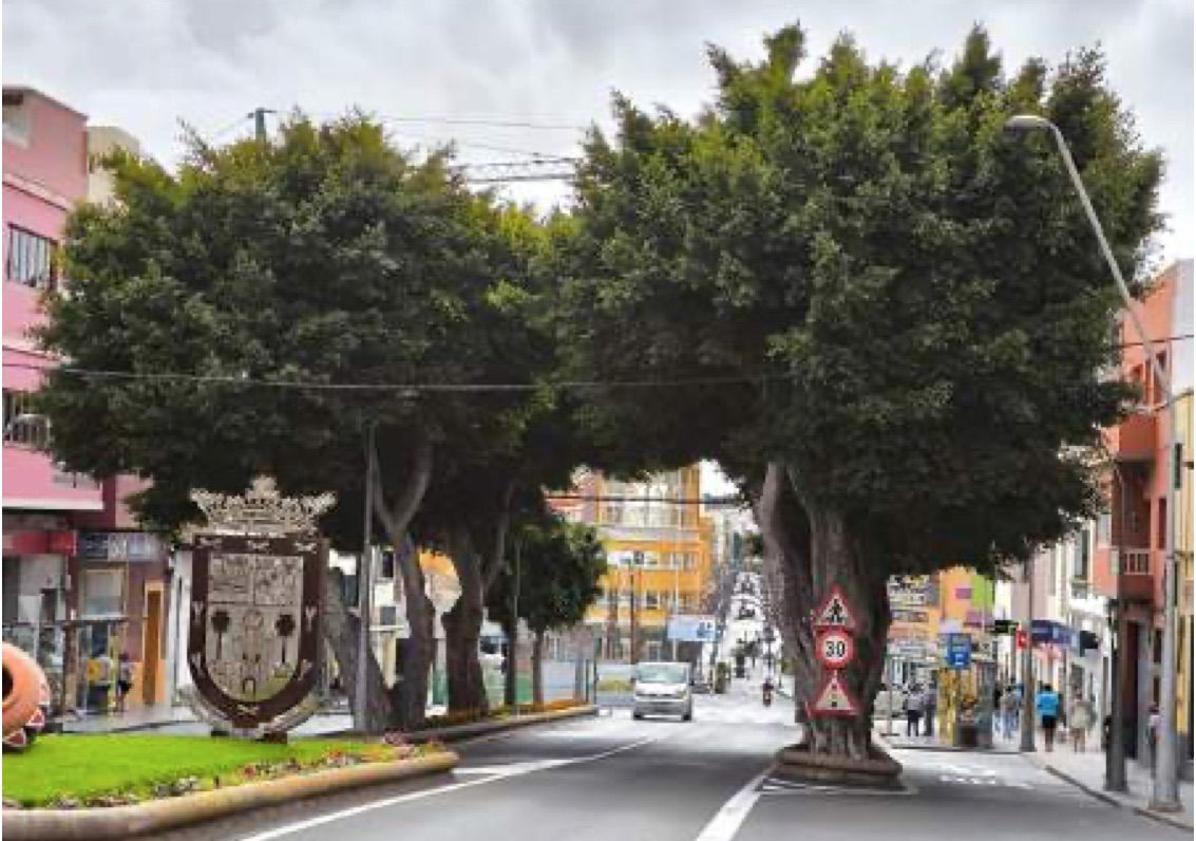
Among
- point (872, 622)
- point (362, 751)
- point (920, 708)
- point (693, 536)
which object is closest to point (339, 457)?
point (872, 622)

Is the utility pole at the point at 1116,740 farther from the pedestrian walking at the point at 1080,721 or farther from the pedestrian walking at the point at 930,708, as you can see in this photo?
the pedestrian walking at the point at 930,708

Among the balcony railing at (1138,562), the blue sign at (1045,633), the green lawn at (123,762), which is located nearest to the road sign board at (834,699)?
the green lawn at (123,762)

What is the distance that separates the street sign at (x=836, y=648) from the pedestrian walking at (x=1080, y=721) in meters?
24.5

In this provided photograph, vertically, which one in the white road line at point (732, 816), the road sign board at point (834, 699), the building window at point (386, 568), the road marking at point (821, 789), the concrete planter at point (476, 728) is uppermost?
the building window at point (386, 568)

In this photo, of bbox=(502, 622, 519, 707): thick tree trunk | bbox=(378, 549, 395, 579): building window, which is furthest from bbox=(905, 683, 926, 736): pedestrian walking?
bbox=(378, 549, 395, 579): building window

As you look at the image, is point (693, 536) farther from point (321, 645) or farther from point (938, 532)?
point (321, 645)

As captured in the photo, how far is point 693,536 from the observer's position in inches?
A: 5113

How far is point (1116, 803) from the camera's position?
30.2 metres

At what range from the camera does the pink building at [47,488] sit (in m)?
37.7

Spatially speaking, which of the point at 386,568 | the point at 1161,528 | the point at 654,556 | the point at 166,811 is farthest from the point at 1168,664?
the point at 654,556

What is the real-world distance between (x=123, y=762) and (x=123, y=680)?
29.8 m

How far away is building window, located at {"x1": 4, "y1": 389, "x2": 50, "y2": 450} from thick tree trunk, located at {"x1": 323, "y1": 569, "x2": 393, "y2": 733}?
21.3ft

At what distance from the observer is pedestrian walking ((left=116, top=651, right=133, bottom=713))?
45.2 metres

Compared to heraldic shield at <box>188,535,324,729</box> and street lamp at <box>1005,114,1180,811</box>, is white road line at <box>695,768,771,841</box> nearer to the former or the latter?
heraldic shield at <box>188,535,324,729</box>
